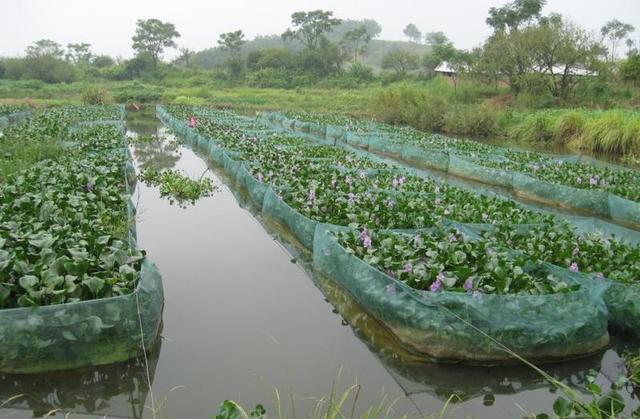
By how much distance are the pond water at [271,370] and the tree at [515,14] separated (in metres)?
44.0

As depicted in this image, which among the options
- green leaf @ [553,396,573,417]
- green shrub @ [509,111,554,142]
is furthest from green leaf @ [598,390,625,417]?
green shrub @ [509,111,554,142]

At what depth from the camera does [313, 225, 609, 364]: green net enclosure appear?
4.67m

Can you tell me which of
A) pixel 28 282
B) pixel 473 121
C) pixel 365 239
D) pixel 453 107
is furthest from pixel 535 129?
pixel 28 282

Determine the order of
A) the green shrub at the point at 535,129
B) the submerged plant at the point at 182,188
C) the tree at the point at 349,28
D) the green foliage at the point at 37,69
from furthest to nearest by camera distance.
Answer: the tree at the point at 349,28, the green foliage at the point at 37,69, the green shrub at the point at 535,129, the submerged plant at the point at 182,188

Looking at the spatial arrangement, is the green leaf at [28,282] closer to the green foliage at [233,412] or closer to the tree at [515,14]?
the green foliage at [233,412]

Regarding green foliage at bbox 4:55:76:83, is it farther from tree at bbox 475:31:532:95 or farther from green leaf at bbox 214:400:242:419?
green leaf at bbox 214:400:242:419

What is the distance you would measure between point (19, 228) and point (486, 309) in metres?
5.06

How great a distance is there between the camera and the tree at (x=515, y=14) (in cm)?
4384

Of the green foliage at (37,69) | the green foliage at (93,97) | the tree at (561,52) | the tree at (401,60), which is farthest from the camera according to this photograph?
the tree at (401,60)

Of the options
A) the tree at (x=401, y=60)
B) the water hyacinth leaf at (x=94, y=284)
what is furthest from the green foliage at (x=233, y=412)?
the tree at (x=401, y=60)

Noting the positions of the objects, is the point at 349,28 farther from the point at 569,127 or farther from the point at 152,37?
the point at 569,127

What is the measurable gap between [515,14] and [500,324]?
4654 centimetres

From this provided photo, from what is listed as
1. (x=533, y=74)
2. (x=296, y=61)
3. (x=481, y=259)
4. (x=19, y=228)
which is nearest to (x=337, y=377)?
(x=481, y=259)

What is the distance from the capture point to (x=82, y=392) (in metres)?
4.41
